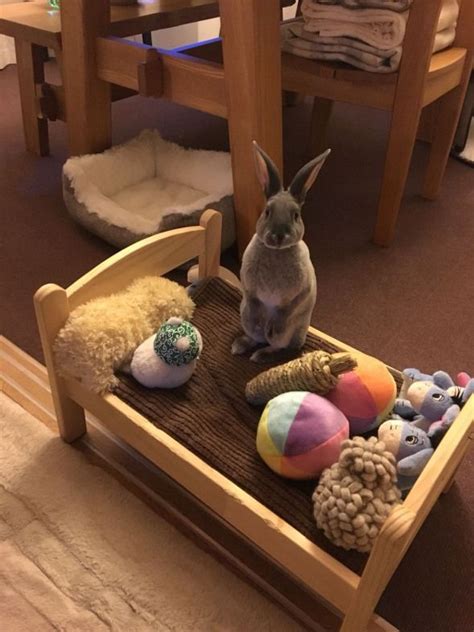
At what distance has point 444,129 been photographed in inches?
64.3

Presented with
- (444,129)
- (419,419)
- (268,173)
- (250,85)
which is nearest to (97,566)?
(419,419)

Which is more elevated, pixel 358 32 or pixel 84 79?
pixel 358 32

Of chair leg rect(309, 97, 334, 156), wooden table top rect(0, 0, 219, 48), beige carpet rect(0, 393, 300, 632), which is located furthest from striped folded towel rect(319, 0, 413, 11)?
beige carpet rect(0, 393, 300, 632)

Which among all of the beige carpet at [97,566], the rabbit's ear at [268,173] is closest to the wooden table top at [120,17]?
the rabbit's ear at [268,173]

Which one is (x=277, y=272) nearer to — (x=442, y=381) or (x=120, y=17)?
(x=442, y=381)

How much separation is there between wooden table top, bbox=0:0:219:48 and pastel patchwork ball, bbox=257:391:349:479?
4.08 feet

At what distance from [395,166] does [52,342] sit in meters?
0.94

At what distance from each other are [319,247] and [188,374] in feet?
2.46

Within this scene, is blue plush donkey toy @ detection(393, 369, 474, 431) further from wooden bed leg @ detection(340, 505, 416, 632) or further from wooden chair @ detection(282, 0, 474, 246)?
wooden chair @ detection(282, 0, 474, 246)

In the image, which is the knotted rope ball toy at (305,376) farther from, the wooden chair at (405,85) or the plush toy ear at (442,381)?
the wooden chair at (405,85)

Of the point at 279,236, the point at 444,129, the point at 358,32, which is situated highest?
the point at 358,32

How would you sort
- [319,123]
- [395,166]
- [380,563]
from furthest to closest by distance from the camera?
1. [319,123]
2. [395,166]
3. [380,563]

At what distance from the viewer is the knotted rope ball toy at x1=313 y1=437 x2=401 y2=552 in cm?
66

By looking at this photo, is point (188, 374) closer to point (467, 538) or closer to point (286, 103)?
point (467, 538)
